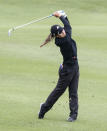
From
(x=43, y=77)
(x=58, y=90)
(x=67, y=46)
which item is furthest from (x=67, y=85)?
(x=43, y=77)

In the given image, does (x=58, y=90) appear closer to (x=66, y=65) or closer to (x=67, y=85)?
(x=67, y=85)

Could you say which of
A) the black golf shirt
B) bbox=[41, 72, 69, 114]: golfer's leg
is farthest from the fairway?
the black golf shirt

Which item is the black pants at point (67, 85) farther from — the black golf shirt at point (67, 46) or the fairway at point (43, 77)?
the fairway at point (43, 77)

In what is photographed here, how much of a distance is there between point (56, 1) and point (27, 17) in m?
5.93

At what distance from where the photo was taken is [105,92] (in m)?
12.6

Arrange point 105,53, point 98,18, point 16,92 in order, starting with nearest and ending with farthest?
1. point 16,92
2. point 105,53
3. point 98,18

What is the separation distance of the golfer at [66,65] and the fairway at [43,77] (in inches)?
11.8

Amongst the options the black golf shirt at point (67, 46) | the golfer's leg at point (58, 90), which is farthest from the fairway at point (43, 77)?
the black golf shirt at point (67, 46)

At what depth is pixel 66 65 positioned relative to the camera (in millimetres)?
9211

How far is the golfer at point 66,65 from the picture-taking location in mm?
8883

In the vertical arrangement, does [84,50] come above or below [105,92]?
below

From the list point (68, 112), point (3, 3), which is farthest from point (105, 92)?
point (3, 3)

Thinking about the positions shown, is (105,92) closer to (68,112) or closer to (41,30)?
(68,112)

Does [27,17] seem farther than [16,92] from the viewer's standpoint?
Yes
